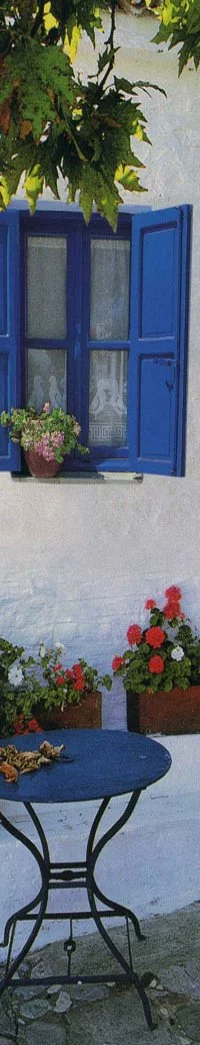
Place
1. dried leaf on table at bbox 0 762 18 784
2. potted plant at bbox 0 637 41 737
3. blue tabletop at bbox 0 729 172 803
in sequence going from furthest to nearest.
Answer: potted plant at bbox 0 637 41 737 → dried leaf on table at bbox 0 762 18 784 → blue tabletop at bbox 0 729 172 803

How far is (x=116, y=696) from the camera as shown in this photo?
4773mm

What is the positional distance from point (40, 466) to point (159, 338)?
0.72 metres

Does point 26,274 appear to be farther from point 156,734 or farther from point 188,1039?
point 188,1039

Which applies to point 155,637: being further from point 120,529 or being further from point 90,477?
point 90,477

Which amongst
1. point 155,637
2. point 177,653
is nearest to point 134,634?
point 155,637

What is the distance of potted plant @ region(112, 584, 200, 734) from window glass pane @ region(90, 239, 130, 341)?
3.85 ft

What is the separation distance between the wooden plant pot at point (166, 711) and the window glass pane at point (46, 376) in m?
1.33

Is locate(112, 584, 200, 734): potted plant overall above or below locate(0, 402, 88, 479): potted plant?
below

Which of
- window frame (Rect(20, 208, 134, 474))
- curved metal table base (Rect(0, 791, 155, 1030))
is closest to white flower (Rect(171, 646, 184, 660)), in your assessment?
window frame (Rect(20, 208, 134, 474))

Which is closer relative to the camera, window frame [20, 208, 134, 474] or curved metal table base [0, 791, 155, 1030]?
curved metal table base [0, 791, 155, 1030]

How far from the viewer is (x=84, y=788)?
3.22 meters

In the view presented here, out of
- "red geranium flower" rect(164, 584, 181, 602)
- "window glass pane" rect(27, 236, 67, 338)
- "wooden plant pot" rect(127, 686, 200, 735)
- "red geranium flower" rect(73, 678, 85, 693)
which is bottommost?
"wooden plant pot" rect(127, 686, 200, 735)

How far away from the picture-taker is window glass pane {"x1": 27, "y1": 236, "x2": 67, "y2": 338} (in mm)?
4629

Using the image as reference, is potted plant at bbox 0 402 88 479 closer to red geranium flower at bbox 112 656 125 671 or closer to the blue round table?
red geranium flower at bbox 112 656 125 671
